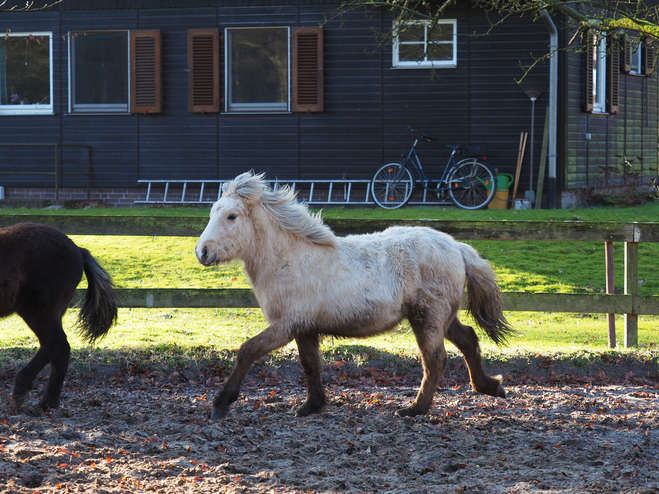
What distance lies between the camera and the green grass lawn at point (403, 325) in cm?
748

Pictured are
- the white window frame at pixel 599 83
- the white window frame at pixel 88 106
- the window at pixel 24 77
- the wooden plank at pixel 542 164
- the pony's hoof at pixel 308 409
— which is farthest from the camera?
the white window frame at pixel 599 83

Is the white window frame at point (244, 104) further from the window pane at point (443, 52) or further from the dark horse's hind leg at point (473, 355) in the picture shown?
the dark horse's hind leg at point (473, 355)

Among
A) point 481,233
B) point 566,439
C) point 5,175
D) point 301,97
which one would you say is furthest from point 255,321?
point 5,175

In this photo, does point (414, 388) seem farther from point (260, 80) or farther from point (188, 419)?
point (260, 80)

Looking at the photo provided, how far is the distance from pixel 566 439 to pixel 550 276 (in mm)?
5938

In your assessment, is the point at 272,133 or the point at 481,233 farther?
the point at 272,133

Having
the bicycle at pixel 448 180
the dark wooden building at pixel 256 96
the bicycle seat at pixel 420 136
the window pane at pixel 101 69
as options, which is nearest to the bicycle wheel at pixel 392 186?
the bicycle at pixel 448 180

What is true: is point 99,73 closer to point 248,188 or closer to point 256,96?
point 256,96

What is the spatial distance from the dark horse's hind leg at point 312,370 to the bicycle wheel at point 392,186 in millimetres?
10466

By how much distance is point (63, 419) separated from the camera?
16.4 ft

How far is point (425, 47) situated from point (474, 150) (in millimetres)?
2399

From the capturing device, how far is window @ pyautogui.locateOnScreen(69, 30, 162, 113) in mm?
16688

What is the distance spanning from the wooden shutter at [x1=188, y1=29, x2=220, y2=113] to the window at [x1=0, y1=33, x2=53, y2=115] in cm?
354

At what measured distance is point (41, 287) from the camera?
512 centimetres
